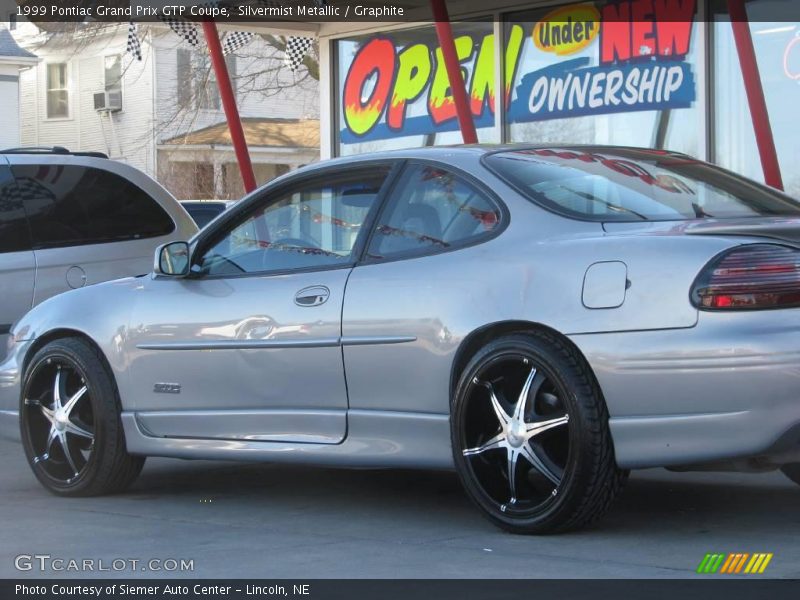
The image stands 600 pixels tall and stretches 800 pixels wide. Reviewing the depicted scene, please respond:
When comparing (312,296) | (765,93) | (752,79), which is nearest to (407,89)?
(765,93)

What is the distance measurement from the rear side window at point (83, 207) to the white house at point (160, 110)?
25.6m

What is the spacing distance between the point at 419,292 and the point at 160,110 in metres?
32.5

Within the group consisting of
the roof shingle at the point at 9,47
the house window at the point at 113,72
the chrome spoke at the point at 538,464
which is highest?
the roof shingle at the point at 9,47

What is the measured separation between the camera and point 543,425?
5371 millimetres

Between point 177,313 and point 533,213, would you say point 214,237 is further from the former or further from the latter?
point 533,213

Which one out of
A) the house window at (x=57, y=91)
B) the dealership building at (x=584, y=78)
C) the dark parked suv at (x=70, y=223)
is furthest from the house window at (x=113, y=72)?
the dark parked suv at (x=70, y=223)

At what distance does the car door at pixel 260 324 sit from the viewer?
609 centimetres

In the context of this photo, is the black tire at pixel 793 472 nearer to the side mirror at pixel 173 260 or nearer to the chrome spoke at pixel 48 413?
the side mirror at pixel 173 260

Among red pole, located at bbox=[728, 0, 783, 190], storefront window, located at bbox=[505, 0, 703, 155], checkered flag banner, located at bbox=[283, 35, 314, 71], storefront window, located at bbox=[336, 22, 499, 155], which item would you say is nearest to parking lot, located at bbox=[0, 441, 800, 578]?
red pole, located at bbox=[728, 0, 783, 190]

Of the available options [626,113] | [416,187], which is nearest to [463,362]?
[416,187]

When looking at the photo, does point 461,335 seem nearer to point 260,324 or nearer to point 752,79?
point 260,324

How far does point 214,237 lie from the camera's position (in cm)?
679

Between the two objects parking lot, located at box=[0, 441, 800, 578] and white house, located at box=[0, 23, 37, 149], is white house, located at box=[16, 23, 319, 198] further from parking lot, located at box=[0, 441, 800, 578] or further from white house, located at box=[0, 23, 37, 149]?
parking lot, located at box=[0, 441, 800, 578]

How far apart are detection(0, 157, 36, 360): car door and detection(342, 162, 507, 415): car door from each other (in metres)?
3.77
